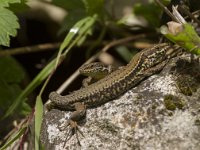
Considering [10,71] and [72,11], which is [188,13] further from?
[10,71]

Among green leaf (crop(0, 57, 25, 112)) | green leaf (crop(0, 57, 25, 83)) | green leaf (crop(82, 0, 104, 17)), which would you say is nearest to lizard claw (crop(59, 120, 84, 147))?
green leaf (crop(0, 57, 25, 112))

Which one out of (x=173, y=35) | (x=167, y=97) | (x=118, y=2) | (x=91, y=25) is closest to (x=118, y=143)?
(x=167, y=97)

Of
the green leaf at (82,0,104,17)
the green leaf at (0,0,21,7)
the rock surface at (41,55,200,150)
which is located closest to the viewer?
the rock surface at (41,55,200,150)

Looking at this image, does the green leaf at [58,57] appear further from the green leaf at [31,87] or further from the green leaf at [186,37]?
the green leaf at [186,37]

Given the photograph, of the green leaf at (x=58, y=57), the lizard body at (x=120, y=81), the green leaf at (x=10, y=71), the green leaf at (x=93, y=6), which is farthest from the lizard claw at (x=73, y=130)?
the green leaf at (x=93, y=6)

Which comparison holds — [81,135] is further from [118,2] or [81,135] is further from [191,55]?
[118,2]

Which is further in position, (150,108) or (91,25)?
(91,25)

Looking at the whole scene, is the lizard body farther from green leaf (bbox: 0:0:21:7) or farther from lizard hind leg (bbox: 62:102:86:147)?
green leaf (bbox: 0:0:21:7)
